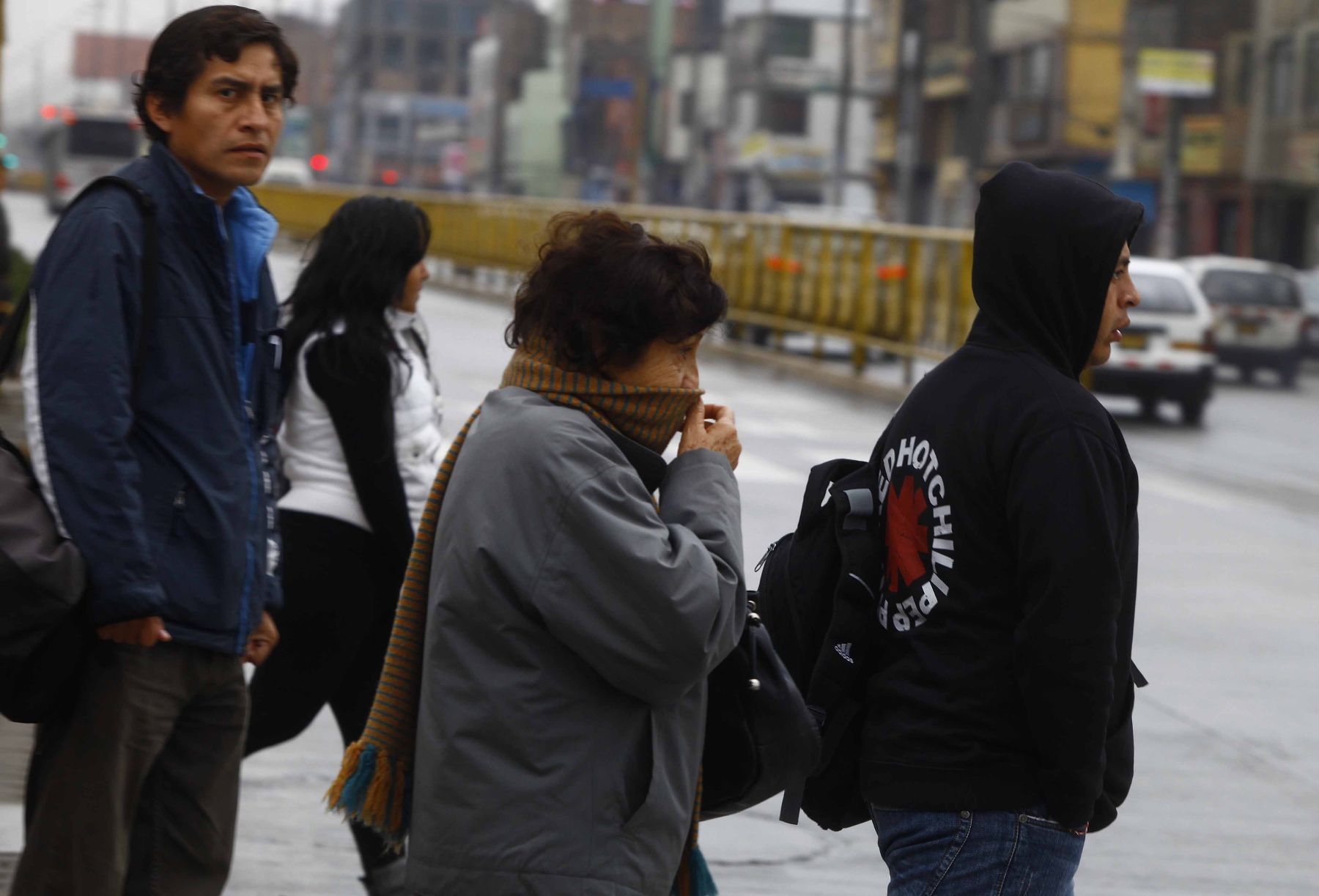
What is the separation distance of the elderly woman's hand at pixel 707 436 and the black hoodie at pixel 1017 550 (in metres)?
0.26

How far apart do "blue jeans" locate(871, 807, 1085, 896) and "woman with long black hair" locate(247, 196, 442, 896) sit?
189cm

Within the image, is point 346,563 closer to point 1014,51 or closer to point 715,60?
point 1014,51

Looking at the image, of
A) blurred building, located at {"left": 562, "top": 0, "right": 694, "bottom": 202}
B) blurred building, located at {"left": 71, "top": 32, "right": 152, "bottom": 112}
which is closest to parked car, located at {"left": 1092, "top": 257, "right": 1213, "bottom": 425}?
blurred building, located at {"left": 562, "top": 0, "right": 694, "bottom": 202}

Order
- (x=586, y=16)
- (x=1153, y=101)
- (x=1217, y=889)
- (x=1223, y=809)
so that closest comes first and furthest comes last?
1. (x=1217, y=889)
2. (x=1223, y=809)
3. (x=1153, y=101)
4. (x=586, y=16)

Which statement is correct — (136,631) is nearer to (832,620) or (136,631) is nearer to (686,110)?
(832,620)

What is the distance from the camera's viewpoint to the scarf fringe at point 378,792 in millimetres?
2896

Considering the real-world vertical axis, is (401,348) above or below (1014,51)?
below

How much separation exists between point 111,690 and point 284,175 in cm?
5507

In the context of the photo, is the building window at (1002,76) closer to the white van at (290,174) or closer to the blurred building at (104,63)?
the white van at (290,174)

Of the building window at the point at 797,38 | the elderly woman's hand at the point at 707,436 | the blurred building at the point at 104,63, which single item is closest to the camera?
the elderly woman's hand at the point at 707,436

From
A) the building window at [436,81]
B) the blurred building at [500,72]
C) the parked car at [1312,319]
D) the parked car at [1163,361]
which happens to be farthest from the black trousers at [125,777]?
the building window at [436,81]

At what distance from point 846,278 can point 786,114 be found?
64.2m

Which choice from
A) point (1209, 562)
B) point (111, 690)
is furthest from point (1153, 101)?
point (111, 690)

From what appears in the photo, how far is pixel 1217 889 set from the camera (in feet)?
17.2
